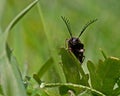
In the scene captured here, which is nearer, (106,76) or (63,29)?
(106,76)

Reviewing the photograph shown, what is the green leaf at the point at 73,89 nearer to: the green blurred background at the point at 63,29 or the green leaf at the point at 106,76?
the green leaf at the point at 106,76

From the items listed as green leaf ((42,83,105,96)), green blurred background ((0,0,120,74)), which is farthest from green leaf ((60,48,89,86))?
green blurred background ((0,0,120,74))

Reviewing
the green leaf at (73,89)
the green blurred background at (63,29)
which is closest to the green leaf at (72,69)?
the green leaf at (73,89)

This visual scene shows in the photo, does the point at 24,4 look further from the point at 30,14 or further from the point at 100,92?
the point at 100,92

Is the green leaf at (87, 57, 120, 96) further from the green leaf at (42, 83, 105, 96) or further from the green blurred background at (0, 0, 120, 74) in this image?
the green blurred background at (0, 0, 120, 74)

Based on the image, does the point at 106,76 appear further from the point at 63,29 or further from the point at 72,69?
the point at 63,29

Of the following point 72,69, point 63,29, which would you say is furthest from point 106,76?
point 63,29
